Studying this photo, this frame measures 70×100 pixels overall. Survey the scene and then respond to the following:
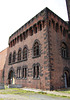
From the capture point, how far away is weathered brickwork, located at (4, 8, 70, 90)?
1274 cm

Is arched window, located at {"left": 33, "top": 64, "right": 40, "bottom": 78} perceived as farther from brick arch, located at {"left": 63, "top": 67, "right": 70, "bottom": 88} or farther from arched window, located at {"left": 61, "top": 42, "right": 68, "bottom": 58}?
arched window, located at {"left": 61, "top": 42, "right": 68, "bottom": 58}

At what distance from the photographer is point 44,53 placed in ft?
43.4

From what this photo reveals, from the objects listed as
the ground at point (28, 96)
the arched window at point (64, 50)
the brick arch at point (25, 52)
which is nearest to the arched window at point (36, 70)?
the brick arch at point (25, 52)

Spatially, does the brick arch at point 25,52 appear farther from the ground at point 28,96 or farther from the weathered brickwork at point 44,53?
the ground at point 28,96

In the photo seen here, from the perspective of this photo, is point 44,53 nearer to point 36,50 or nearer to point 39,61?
point 39,61

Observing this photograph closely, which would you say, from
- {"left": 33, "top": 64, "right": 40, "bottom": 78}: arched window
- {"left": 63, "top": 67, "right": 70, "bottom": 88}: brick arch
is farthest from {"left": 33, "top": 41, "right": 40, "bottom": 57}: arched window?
{"left": 63, "top": 67, "right": 70, "bottom": 88}: brick arch

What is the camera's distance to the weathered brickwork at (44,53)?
1274 cm

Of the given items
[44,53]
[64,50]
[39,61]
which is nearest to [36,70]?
[39,61]

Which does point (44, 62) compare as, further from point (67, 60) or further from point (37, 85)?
point (67, 60)

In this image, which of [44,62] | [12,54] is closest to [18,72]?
[12,54]

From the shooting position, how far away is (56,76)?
42.5 ft

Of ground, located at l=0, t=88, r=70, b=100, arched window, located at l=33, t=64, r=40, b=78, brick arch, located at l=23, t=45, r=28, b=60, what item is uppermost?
brick arch, located at l=23, t=45, r=28, b=60

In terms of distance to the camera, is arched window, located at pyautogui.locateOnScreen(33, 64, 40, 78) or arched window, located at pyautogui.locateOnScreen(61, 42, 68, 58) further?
arched window, located at pyautogui.locateOnScreen(61, 42, 68, 58)

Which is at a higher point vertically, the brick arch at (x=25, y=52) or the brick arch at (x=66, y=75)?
the brick arch at (x=25, y=52)
